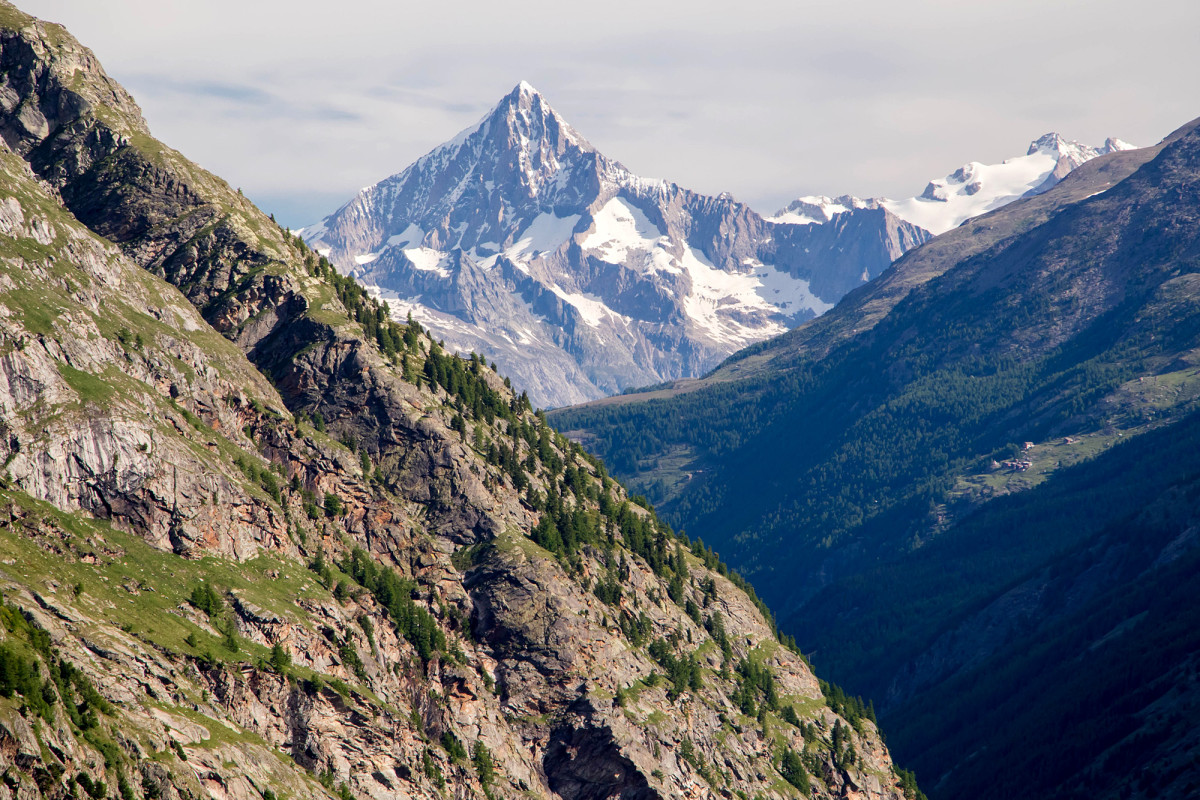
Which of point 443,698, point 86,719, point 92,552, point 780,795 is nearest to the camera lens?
point 86,719

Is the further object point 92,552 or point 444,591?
point 444,591

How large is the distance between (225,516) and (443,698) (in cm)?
4243

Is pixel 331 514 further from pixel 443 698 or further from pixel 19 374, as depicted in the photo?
pixel 19 374

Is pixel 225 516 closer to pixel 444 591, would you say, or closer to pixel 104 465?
pixel 104 465

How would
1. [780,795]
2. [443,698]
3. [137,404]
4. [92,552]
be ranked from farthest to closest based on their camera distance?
1. [780,795]
2. [443,698]
3. [137,404]
4. [92,552]

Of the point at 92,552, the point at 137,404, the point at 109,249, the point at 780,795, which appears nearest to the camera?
the point at 92,552

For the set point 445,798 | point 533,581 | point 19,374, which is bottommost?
point 445,798

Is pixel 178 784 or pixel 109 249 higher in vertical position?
pixel 109 249

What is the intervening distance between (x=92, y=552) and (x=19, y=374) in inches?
1024

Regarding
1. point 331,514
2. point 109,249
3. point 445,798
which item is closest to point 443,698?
point 445,798

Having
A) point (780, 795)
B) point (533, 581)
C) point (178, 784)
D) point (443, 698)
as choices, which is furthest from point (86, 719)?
point (780, 795)

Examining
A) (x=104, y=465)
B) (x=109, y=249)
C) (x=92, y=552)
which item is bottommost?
(x=92, y=552)

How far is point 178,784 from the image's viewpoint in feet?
360

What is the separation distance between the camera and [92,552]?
135250 millimetres
